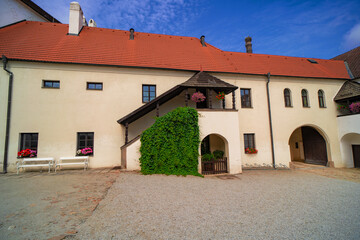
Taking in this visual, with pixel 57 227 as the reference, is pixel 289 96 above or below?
above

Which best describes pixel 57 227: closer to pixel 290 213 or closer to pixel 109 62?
pixel 290 213

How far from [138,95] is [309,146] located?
15705 mm

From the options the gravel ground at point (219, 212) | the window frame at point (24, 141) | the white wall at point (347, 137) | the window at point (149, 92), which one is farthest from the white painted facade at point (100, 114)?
the white wall at point (347, 137)

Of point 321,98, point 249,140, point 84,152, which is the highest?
point 321,98

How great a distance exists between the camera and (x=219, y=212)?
4.37 m

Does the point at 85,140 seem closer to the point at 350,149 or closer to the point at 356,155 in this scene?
the point at 350,149

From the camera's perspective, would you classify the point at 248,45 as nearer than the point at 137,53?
No

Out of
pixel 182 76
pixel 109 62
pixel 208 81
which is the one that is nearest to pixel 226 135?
pixel 208 81

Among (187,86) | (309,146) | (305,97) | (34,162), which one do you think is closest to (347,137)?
(309,146)

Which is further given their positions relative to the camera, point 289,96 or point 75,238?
point 289,96

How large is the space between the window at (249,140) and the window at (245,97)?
2165 millimetres

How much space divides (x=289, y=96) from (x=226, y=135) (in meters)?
7.52

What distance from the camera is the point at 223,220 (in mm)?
3934

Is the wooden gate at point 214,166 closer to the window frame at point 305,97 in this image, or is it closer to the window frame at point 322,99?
the window frame at point 305,97
